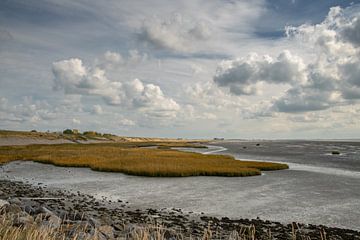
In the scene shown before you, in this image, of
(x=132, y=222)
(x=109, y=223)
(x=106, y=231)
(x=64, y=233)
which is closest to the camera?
(x=64, y=233)

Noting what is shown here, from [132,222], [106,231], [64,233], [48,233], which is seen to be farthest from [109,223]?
[64,233]

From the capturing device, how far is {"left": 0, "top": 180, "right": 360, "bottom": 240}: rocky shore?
1249cm

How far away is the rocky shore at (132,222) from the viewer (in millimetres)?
12492

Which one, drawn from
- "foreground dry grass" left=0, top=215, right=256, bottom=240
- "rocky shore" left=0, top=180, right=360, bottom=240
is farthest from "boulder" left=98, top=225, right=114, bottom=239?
"foreground dry grass" left=0, top=215, right=256, bottom=240

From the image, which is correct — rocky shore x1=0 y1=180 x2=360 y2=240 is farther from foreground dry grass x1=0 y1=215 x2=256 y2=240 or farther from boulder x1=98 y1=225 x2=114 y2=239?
foreground dry grass x1=0 y1=215 x2=256 y2=240

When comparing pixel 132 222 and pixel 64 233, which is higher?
pixel 64 233

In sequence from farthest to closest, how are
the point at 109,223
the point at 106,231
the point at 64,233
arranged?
1. the point at 109,223
2. the point at 106,231
3. the point at 64,233

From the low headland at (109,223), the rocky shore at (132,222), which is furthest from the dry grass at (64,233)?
the rocky shore at (132,222)

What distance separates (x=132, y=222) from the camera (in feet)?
52.5

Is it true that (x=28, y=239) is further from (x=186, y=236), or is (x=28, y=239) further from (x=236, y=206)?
(x=236, y=206)

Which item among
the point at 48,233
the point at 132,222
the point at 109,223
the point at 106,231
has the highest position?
the point at 48,233

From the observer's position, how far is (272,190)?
86.2ft

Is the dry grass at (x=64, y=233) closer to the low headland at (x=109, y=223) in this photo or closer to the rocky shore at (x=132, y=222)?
the low headland at (x=109, y=223)

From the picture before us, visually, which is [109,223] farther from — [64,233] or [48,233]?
[64,233]
